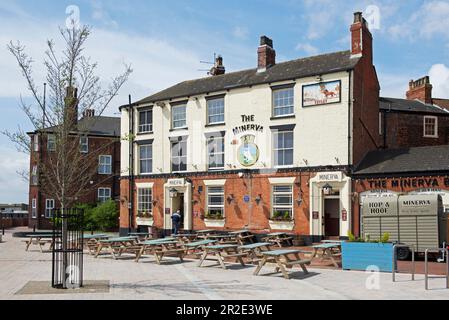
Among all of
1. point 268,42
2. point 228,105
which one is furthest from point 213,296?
point 268,42

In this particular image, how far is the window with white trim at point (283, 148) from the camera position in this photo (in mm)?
25891

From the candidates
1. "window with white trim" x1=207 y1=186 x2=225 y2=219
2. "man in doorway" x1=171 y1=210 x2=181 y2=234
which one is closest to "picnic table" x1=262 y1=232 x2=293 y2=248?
"window with white trim" x1=207 y1=186 x2=225 y2=219

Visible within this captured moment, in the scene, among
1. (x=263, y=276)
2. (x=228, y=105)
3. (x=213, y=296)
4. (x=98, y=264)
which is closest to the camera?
(x=213, y=296)

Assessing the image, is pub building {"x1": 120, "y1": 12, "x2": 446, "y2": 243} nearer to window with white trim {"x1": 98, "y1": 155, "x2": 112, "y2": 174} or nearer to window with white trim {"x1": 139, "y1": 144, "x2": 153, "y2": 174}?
window with white trim {"x1": 139, "y1": 144, "x2": 153, "y2": 174}

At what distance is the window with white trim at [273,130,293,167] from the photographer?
84.9ft

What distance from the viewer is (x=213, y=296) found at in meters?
10.6

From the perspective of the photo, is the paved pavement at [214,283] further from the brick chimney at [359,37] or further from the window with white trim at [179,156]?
the brick chimney at [359,37]

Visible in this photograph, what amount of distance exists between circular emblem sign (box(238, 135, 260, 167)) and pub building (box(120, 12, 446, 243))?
0.06 meters

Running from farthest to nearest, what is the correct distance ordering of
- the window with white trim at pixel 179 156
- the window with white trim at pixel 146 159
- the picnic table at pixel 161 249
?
the window with white trim at pixel 146 159, the window with white trim at pixel 179 156, the picnic table at pixel 161 249

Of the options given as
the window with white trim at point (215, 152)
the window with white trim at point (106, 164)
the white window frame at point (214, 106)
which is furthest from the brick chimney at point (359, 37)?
the window with white trim at point (106, 164)

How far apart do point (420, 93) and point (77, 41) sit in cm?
2979

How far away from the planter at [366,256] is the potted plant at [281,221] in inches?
396

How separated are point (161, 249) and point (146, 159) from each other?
13.9 metres
